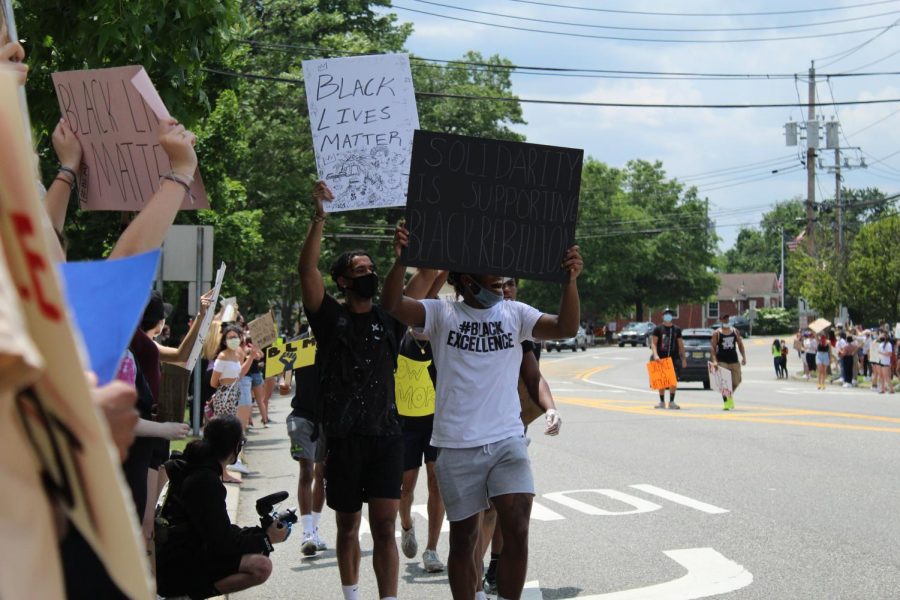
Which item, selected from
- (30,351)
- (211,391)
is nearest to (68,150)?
(30,351)

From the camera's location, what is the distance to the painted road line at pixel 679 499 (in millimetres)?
10305

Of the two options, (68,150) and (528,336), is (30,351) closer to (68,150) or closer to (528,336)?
(68,150)

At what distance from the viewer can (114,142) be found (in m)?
4.42

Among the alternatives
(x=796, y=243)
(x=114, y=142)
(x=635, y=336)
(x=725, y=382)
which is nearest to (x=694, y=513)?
(x=114, y=142)

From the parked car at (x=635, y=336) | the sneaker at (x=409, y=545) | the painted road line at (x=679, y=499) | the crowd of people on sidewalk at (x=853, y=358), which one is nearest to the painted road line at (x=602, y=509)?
the painted road line at (x=679, y=499)

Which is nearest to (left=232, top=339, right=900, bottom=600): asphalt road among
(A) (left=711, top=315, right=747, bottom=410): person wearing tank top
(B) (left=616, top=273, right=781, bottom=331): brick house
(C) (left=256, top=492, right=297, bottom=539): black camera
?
(C) (left=256, top=492, right=297, bottom=539): black camera

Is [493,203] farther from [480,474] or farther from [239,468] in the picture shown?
[239,468]

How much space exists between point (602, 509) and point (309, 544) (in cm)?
309

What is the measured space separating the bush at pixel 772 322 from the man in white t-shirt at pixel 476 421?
10538cm

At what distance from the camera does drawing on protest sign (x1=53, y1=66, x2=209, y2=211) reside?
4398 mm

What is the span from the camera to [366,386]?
637cm

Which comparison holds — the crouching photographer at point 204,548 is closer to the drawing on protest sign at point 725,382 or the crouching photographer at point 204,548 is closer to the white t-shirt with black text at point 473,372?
the white t-shirt with black text at point 473,372

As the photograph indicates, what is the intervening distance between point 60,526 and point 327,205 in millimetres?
5180

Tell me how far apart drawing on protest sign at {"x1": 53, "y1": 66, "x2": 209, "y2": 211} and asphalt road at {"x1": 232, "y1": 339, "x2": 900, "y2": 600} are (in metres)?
3.72
